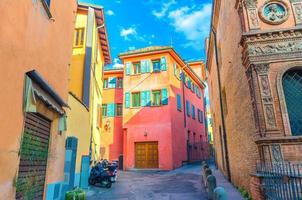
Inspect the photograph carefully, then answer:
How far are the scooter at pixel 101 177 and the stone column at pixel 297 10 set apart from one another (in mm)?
9659

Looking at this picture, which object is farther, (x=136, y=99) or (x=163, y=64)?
(x=136, y=99)

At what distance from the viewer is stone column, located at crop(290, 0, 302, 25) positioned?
6.88 metres

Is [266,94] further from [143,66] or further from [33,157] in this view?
[143,66]

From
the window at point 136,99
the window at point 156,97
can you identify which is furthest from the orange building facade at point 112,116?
the window at point 156,97

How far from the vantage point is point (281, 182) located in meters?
4.86

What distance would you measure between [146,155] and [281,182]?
52.2ft

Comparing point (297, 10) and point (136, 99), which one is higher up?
point (136, 99)

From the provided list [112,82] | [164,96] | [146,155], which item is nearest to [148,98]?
[164,96]

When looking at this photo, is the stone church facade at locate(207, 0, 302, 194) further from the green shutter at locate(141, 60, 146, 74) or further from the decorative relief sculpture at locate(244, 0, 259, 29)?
the green shutter at locate(141, 60, 146, 74)

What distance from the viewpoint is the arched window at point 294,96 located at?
252 inches

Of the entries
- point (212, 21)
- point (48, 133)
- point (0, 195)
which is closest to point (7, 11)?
point (0, 195)

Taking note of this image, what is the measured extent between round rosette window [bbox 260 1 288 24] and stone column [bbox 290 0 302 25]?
22 centimetres

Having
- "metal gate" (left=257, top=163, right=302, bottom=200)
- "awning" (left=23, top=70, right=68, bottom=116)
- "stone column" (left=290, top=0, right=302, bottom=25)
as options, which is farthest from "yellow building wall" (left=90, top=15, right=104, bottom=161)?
"metal gate" (left=257, top=163, right=302, bottom=200)

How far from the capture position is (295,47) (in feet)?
22.1
